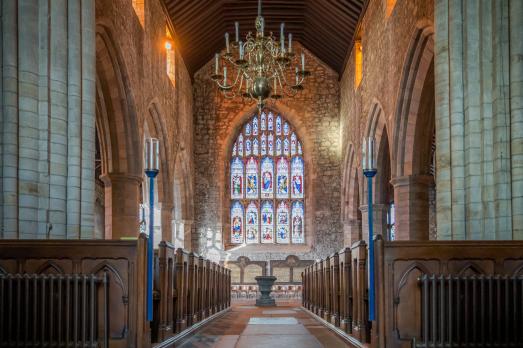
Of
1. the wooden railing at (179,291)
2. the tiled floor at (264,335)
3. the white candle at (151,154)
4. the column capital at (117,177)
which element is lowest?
the tiled floor at (264,335)

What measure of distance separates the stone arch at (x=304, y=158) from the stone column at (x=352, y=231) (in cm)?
172

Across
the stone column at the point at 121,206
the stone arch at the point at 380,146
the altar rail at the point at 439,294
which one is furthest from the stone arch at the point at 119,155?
the altar rail at the point at 439,294

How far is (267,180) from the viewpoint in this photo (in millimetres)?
24062

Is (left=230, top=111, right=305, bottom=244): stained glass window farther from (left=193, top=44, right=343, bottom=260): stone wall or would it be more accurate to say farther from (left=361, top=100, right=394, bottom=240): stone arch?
(left=361, top=100, right=394, bottom=240): stone arch

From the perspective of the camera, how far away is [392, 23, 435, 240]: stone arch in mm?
13703

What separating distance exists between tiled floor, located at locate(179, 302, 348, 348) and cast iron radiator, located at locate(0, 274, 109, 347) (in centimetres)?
170

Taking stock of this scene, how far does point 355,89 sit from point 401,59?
20.2 feet

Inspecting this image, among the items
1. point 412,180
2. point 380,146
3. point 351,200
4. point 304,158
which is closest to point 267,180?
point 304,158

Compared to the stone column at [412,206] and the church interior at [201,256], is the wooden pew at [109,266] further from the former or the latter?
the stone column at [412,206]

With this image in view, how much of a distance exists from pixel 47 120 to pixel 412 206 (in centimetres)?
833

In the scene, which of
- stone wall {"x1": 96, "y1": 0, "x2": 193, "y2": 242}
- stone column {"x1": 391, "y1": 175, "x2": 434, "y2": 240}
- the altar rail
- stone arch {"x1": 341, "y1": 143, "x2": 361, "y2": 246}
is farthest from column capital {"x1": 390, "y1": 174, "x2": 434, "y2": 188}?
the altar rail

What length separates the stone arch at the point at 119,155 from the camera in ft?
46.5

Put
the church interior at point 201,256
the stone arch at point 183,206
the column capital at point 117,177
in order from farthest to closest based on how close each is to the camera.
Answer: the stone arch at point 183,206
the column capital at point 117,177
the church interior at point 201,256

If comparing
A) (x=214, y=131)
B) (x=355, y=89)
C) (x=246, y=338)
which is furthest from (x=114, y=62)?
(x=214, y=131)
